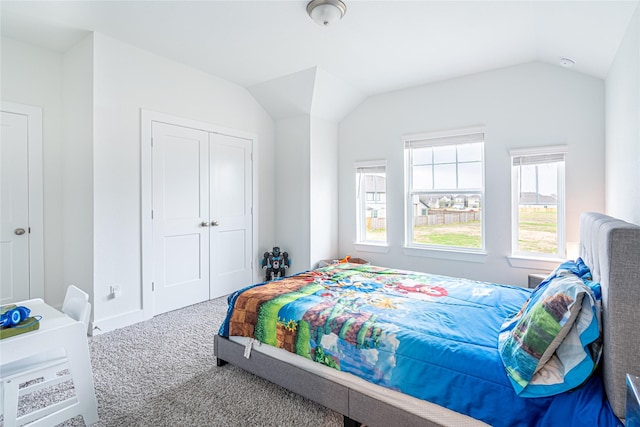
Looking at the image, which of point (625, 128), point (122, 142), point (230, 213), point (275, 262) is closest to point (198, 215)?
point (230, 213)

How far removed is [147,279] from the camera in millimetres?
3467

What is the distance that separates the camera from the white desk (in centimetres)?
152

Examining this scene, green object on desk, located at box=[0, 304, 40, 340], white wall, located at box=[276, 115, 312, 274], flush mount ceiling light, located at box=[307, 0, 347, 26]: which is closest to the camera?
green object on desk, located at box=[0, 304, 40, 340]

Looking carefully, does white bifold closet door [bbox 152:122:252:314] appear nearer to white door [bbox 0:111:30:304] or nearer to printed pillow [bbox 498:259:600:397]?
white door [bbox 0:111:30:304]

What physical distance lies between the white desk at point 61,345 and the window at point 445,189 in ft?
12.0

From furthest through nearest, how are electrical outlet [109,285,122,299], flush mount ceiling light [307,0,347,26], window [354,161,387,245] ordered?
1. window [354,161,387,245]
2. electrical outlet [109,285,122,299]
3. flush mount ceiling light [307,0,347,26]

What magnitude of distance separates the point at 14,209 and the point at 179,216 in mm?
1469

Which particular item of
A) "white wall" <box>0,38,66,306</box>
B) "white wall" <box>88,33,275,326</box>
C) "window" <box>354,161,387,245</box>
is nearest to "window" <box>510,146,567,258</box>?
"window" <box>354,161,387,245</box>

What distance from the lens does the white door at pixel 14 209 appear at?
3098mm

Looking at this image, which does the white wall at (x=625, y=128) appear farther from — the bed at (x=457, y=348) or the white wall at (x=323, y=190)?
the white wall at (x=323, y=190)

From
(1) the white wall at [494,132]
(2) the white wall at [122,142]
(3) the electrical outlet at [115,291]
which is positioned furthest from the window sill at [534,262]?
(3) the electrical outlet at [115,291]

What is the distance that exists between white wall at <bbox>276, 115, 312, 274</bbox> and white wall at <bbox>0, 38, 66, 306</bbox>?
2.47 meters

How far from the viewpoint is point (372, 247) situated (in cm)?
469

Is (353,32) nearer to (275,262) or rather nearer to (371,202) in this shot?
(371,202)
